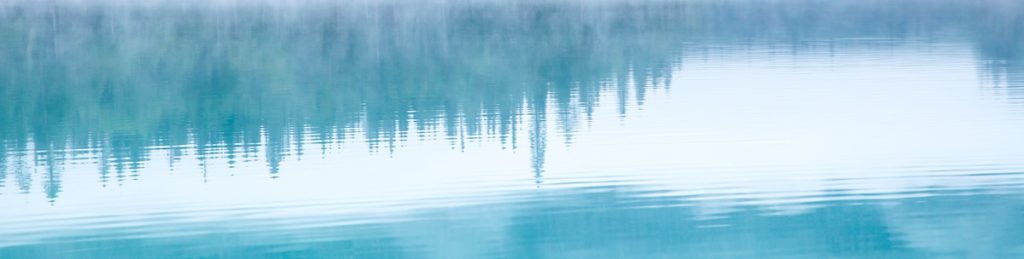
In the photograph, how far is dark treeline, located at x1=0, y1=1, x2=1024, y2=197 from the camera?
17578 millimetres

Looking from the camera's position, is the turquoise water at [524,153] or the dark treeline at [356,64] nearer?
the turquoise water at [524,153]

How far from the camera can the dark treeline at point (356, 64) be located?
692 inches

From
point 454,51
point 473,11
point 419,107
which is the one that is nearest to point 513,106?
point 419,107

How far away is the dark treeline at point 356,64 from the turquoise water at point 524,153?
0.11 meters

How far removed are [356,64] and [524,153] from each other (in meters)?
16.1

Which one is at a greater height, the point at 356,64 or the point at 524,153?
the point at 356,64

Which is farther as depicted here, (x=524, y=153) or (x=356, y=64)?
(x=356, y=64)

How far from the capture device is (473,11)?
194 ft

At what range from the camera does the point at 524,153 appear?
50.5 ft

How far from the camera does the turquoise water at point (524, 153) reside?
11266 mm

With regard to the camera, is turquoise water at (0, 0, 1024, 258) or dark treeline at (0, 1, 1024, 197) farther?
dark treeline at (0, 1, 1024, 197)

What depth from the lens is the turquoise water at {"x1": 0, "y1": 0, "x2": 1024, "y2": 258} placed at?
37.0 ft

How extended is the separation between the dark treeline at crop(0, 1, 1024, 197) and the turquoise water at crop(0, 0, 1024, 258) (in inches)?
4.4

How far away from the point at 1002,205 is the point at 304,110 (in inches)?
444
